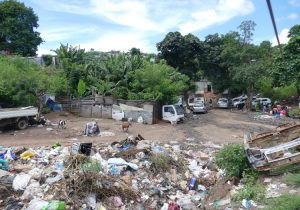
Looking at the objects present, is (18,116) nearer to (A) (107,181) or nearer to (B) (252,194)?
(A) (107,181)

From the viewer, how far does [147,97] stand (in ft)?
80.8

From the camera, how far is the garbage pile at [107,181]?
7.81m

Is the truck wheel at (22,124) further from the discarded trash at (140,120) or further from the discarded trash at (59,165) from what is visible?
the discarded trash at (59,165)

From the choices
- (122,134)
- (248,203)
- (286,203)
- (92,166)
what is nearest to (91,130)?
(122,134)

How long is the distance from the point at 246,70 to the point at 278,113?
234 inches

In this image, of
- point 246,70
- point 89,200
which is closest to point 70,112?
point 246,70

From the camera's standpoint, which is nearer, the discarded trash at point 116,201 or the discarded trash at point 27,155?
the discarded trash at point 116,201

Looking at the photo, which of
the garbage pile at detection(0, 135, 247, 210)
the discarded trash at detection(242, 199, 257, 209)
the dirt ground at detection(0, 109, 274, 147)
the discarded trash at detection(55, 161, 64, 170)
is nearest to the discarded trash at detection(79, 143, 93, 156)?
the garbage pile at detection(0, 135, 247, 210)

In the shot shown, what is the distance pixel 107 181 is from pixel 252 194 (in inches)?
129

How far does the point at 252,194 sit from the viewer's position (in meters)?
6.99

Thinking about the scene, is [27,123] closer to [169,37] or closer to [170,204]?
[170,204]

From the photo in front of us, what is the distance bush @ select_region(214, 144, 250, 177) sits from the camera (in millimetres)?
8656

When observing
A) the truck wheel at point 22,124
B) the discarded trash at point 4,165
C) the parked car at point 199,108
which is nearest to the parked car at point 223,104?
the parked car at point 199,108

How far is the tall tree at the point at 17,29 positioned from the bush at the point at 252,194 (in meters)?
35.4
